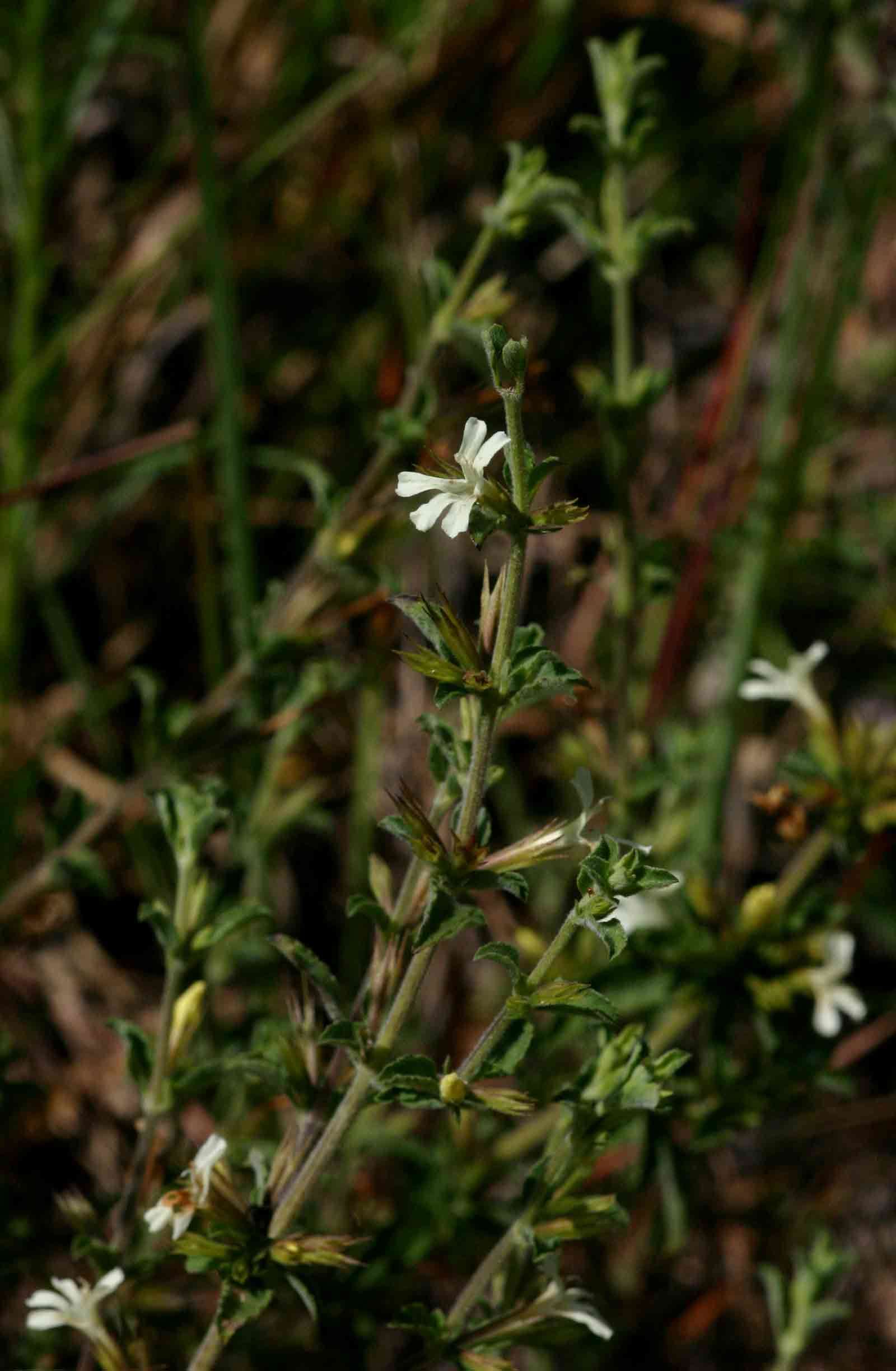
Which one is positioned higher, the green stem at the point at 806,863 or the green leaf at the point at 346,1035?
the green leaf at the point at 346,1035

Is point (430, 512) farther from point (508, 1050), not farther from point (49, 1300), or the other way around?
point (49, 1300)

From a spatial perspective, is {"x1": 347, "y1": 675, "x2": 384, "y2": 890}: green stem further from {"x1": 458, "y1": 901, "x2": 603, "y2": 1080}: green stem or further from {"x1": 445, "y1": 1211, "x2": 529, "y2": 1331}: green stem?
{"x1": 458, "y1": 901, "x2": 603, "y2": 1080}: green stem

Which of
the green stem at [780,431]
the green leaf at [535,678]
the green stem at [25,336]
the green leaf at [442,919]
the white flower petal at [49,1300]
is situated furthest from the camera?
the green stem at [25,336]

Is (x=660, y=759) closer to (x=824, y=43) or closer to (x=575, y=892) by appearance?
(x=575, y=892)

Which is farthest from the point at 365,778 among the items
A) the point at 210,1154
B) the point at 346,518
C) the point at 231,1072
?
the point at 210,1154

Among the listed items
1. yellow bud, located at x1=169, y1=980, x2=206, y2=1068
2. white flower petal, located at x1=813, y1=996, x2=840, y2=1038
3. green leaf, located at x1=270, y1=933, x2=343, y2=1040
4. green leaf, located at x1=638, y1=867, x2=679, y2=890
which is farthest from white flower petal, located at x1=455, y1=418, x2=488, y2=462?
white flower petal, located at x1=813, y1=996, x2=840, y2=1038

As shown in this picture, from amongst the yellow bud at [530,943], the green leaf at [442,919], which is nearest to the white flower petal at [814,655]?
the yellow bud at [530,943]

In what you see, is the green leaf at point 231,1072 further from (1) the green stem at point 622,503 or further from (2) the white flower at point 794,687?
(2) the white flower at point 794,687
